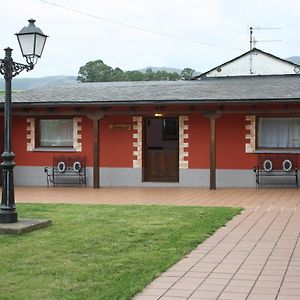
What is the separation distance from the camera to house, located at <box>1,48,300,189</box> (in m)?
15.5

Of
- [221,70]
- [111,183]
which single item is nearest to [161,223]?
[111,183]

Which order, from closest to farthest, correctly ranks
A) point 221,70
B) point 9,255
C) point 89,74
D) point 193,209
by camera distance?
point 9,255 < point 193,209 < point 221,70 < point 89,74

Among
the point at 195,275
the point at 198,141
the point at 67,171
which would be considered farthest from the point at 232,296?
the point at 67,171

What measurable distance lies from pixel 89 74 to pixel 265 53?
33.7 meters

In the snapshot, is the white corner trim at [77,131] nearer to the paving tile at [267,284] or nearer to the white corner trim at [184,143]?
the white corner trim at [184,143]

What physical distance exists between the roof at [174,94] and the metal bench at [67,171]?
1.89 meters

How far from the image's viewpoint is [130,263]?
614 cm

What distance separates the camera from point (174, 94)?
1616 centimetres

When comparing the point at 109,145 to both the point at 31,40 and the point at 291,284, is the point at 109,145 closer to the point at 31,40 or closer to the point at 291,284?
the point at 31,40

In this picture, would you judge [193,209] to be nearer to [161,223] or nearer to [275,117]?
[161,223]

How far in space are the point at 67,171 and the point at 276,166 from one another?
6.08m

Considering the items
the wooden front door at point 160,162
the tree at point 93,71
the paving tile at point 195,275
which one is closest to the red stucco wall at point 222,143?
the wooden front door at point 160,162

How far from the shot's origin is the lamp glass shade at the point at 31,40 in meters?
8.54

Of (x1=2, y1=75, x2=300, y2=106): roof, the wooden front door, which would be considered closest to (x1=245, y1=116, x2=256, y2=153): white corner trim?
(x1=2, y1=75, x2=300, y2=106): roof
